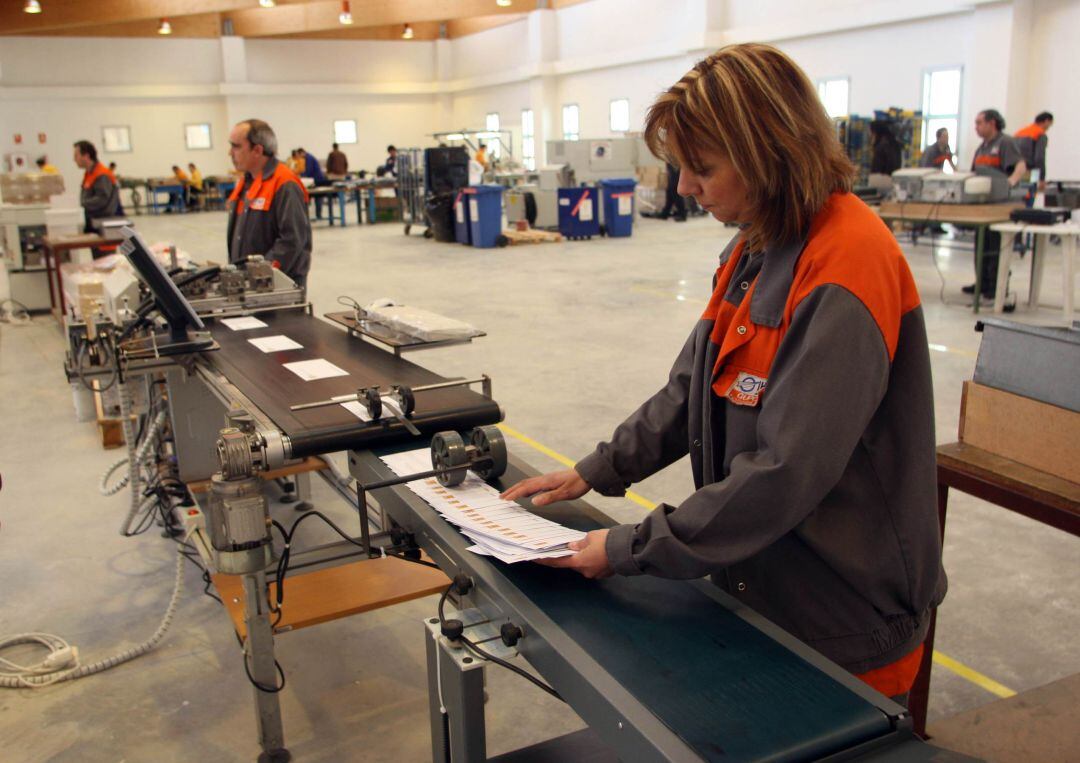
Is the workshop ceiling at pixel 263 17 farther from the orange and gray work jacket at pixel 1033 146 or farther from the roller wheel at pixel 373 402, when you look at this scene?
the roller wheel at pixel 373 402

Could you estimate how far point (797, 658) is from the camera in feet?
3.65

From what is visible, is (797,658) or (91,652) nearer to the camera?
(797,658)

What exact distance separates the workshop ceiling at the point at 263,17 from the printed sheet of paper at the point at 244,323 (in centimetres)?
1390

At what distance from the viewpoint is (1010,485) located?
5.45ft

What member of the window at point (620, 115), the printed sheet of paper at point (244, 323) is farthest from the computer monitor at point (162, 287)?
the window at point (620, 115)

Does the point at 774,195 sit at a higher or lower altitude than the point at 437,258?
higher

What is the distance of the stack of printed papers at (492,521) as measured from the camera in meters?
1.32

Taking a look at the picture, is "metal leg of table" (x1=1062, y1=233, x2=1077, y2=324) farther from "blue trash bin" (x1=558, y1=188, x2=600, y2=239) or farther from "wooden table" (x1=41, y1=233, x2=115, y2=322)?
"wooden table" (x1=41, y1=233, x2=115, y2=322)

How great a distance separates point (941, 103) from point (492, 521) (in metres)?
12.3

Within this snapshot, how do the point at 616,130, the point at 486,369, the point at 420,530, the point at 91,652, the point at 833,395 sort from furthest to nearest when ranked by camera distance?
the point at 616,130 → the point at 486,369 → the point at 91,652 → the point at 420,530 → the point at 833,395

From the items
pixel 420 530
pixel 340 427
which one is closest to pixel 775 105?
pixel 420 530

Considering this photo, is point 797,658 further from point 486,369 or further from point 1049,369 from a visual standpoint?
point 486,369

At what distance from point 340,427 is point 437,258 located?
8971 mm

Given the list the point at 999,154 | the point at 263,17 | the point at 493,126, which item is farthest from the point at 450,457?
the point at 493,126
